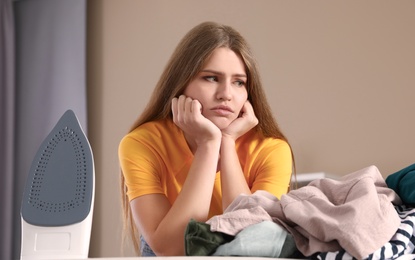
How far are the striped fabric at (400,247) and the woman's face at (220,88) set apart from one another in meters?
0.85

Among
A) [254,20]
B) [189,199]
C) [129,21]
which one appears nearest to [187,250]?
[189,199]

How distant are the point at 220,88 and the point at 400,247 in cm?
92

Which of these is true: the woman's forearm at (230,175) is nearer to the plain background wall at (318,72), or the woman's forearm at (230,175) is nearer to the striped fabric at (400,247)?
the striped fabric at (400,247)

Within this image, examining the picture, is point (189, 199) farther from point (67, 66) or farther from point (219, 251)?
point (67, 66)

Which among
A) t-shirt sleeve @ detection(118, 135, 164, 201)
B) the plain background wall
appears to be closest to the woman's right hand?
t-shirt sleeve @ detection(118, 135, 164, 201)

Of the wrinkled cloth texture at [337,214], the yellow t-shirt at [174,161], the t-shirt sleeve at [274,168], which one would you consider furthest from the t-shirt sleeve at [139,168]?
the wrinkled cloth texture at [337,214]

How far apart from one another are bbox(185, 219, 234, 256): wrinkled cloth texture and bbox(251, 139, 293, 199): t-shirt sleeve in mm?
812

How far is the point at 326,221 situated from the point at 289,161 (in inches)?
39.3

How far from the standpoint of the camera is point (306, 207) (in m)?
0.85

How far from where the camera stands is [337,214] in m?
0.80

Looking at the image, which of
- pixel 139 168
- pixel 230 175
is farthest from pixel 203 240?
pixel 139 168

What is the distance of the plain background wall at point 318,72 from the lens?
3.10 metres

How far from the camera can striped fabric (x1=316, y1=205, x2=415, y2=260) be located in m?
0.76

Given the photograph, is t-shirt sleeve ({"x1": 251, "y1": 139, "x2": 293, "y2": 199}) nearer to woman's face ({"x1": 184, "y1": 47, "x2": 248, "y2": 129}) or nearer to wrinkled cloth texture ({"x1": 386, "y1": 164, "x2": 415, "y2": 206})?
woman's face ({"x1": 184, "y1": 47, "x2": 248, "y2": 129})
